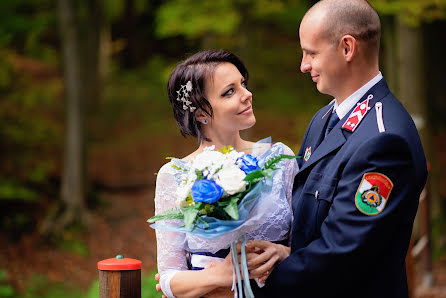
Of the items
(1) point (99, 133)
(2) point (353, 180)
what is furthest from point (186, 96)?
(1) point (99, 133)

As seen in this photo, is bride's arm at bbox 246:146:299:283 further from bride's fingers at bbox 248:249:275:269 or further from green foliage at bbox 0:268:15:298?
green foliage at bbox 0:268:15:298

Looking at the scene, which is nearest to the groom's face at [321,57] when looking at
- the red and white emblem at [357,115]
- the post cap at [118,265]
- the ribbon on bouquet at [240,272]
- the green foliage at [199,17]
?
the red and white emblem at [357,115]

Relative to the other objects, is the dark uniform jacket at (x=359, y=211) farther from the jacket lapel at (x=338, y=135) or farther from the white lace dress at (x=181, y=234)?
the white lace dress at (x=181, y=234)

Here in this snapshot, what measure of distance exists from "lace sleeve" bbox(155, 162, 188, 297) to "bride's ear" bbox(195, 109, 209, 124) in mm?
297

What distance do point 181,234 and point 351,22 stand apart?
4.13 feet

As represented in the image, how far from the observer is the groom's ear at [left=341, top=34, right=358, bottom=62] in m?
2.45

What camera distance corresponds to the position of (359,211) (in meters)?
2.31

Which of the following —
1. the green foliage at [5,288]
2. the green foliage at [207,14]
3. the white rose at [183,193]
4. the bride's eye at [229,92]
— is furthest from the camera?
the green foliage at [207,14]

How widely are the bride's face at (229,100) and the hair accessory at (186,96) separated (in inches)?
3.7

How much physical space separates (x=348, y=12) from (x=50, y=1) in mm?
14100

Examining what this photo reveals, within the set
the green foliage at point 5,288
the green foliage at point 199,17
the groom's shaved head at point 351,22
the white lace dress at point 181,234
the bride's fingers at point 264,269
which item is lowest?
the green foliage at point 5,288

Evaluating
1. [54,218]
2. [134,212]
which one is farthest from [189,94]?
[134,212]

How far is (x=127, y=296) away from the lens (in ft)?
9.46

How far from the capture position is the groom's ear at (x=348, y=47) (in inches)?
96.3
